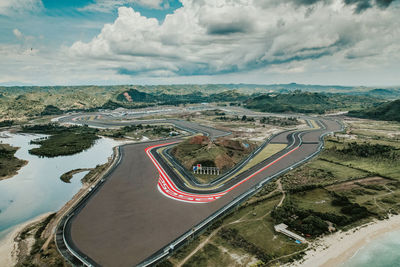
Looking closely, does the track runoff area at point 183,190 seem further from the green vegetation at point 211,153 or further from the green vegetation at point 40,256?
the green vegetation at point 40,256

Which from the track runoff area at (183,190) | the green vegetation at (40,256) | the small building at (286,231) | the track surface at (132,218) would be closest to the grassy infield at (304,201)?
the small building at (286,231)

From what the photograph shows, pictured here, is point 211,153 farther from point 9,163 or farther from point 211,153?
point 9,163

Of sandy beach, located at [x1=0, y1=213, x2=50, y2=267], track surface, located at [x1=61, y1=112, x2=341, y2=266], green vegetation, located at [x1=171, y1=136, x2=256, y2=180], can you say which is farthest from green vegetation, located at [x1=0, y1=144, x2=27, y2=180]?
green vegetation, located at [x1=171, y1=136, x2=256, y2=180]

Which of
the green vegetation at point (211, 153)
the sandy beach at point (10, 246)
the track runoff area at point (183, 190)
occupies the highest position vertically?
the green vegetation at point (211, 153)

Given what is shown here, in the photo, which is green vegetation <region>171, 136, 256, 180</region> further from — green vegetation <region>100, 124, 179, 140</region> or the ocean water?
green vegetation <region>100, 124, 179, 140</region>

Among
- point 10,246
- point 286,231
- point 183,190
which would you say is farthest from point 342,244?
point 10,246

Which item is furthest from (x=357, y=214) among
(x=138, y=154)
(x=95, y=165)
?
(x=95, y=165)

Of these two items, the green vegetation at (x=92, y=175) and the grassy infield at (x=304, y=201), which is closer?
the grassy infield at (x=304, y=201)
